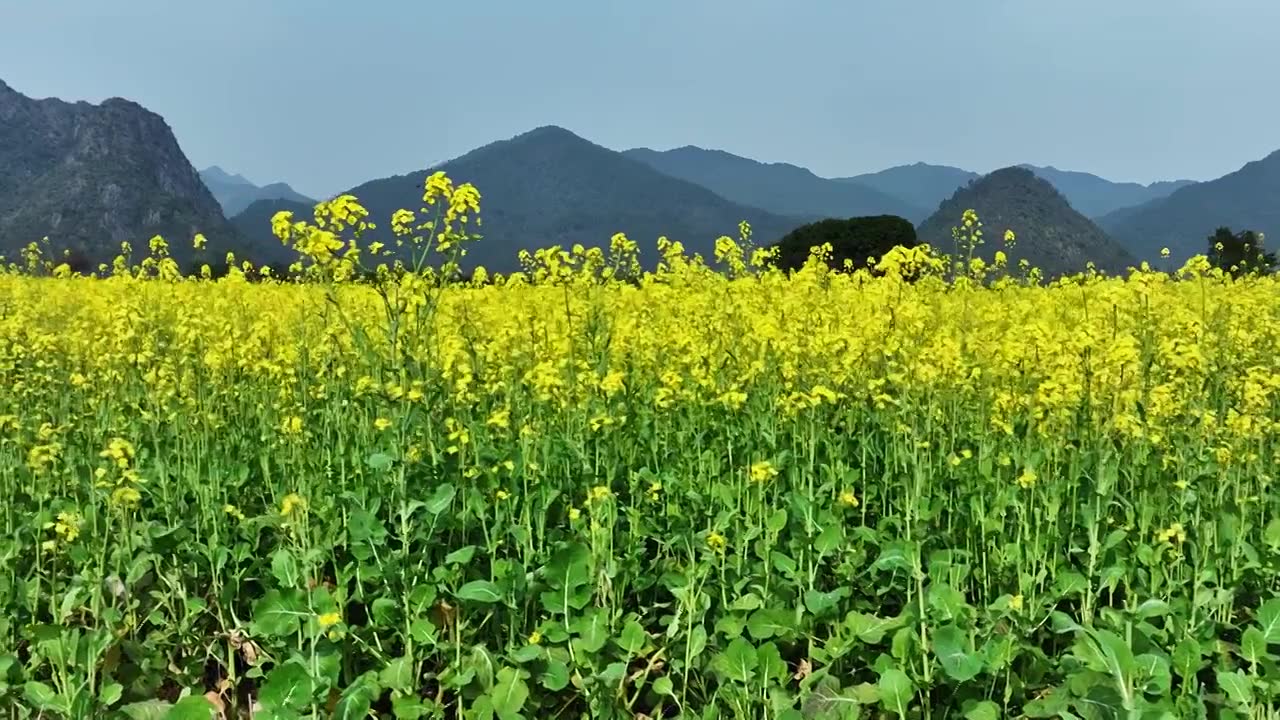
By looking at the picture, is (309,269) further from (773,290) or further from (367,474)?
(773,290)

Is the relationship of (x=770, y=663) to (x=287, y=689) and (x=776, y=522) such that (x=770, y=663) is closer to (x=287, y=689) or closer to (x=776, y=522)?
(x=776, y=522)

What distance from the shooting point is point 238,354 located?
17.3 feet

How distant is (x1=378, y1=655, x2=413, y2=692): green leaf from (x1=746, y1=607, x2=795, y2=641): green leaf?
1104 mm

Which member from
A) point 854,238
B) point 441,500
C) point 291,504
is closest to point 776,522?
point 441,500

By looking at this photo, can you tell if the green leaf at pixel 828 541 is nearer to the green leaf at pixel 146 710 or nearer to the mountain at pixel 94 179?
the green leaf at pixel 146 710

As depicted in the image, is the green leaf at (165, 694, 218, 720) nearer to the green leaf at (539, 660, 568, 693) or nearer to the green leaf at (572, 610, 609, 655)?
the green leaf at (539, 660, 568, 693)

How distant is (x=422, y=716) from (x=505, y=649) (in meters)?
0.34

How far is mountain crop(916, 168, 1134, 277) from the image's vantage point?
234ft

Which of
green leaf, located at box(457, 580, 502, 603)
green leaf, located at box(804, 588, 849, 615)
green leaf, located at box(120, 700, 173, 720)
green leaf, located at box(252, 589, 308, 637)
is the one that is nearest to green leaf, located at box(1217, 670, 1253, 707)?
green leaf, located at box(804, 588, 849, 615)

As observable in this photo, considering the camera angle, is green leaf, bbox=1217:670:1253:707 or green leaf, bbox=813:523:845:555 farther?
green leaf, bbox=813:523:845:555

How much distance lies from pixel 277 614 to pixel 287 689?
1.18ft

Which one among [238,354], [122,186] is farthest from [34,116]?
[238,354]

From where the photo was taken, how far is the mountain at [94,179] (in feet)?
375

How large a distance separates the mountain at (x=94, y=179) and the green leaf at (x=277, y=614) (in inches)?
3750
